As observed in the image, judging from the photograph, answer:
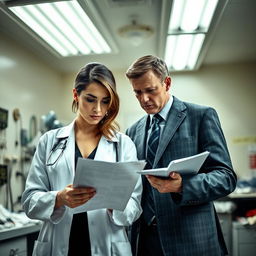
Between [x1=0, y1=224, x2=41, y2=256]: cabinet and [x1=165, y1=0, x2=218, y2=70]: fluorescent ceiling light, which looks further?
[x1=165, y1=0, x2=218, y2=70]: fluorescent ceiling light

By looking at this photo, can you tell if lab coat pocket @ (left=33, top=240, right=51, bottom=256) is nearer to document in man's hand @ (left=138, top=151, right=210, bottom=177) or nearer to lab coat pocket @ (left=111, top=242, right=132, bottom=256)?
lab coat pocket @ (left=111, top=242, right=132, bottom=256)

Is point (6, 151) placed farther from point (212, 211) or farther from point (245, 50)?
point (245, 50)

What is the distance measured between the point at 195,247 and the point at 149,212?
0.23 m

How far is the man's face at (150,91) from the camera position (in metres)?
1.57

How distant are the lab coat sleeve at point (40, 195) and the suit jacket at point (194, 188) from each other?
0.42 meters

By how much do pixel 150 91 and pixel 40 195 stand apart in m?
0.65

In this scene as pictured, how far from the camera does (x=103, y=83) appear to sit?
142 centimetres

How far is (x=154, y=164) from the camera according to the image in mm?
1477

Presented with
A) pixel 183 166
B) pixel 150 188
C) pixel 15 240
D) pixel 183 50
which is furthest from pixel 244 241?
pixel 183 166

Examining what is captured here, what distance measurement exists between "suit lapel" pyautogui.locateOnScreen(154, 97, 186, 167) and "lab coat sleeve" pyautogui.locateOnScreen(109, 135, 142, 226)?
119 millimetres

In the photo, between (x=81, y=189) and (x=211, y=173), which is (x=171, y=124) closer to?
(x=211, y=173)

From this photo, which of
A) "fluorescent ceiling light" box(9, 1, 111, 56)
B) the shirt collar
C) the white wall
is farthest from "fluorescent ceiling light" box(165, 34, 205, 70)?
the shirt collar

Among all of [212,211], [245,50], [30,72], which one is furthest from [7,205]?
[245,50]

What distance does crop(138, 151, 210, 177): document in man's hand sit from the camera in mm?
1164
